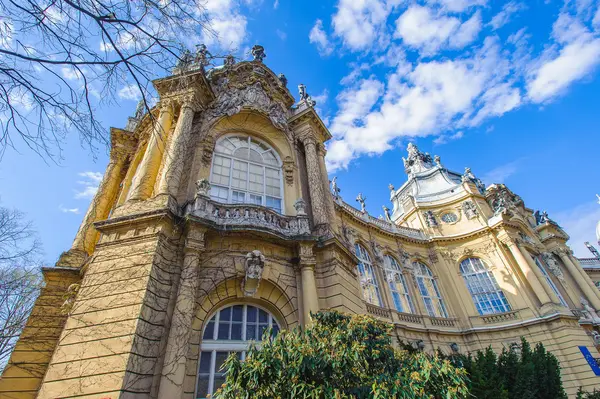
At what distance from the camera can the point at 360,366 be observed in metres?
4.64

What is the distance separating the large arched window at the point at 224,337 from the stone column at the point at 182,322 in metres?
0.76

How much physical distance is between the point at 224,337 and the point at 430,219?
71.4 ft

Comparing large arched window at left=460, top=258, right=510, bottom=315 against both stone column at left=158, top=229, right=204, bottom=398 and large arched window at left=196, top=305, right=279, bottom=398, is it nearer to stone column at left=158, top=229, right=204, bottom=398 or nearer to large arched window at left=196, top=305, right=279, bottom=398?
large arched window at left=196, top=305, right=279, bottom=398

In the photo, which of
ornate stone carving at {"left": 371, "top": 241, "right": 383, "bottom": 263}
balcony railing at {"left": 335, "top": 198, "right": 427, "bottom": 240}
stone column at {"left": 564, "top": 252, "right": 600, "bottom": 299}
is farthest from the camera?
stone column at {"left": 564, "top": 252, "right": 600, "bottom": 299}

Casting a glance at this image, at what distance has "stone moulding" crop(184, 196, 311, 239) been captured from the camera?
8.90m

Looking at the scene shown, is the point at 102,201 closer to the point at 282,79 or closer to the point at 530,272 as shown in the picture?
the point at 282,79

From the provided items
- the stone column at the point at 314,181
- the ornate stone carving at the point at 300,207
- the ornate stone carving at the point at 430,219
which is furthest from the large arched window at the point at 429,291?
the ornate stone carving at the point at 300,207

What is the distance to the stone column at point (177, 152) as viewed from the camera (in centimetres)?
925

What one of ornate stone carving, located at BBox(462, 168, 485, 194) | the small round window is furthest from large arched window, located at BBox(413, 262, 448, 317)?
ornate stone carving, located at BBox(462, 168, 485, 194)

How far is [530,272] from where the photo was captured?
2116cm

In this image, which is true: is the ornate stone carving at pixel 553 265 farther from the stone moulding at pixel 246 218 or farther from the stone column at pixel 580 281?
the stone moulding at pixel 246 218

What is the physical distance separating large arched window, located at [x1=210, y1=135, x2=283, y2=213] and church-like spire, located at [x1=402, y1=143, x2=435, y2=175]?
26.8m

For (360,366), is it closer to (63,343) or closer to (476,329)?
(63,343)

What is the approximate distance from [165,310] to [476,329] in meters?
19.4
